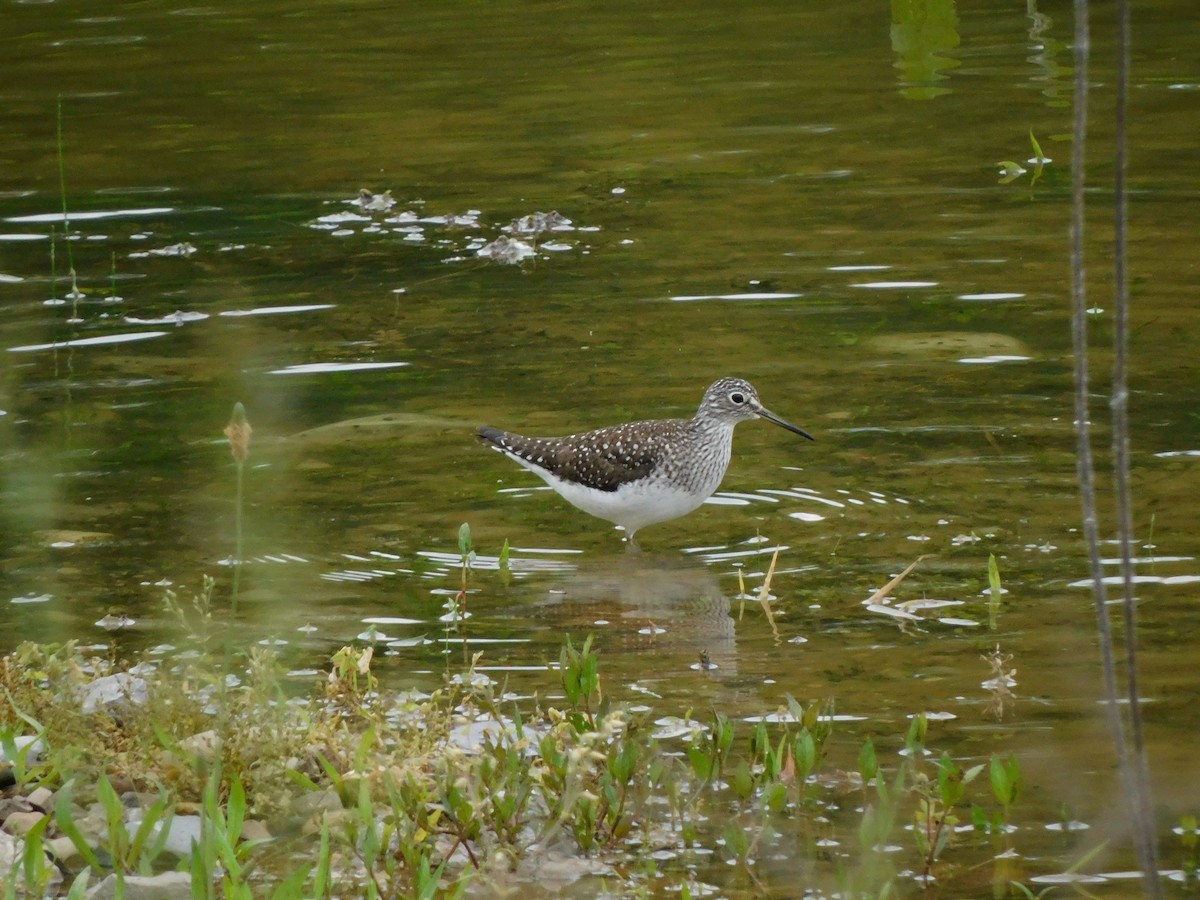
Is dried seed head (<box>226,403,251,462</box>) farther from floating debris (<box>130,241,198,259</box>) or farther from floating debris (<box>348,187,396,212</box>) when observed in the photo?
floating debris (<box>348,187,396,212</box>)

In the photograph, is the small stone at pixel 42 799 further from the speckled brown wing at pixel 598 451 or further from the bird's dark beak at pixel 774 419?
the bird's dark beak at pixel 774 419

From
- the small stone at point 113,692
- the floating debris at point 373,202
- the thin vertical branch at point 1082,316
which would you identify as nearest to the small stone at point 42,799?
the small stone at point 113,692

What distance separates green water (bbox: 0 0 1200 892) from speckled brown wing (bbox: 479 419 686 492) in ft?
1.15

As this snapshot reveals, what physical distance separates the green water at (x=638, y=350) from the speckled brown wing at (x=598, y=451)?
13.8 inches

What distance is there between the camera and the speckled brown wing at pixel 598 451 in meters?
8.55

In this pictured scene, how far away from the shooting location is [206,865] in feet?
14.6

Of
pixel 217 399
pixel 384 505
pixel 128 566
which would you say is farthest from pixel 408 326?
pixel 128 566

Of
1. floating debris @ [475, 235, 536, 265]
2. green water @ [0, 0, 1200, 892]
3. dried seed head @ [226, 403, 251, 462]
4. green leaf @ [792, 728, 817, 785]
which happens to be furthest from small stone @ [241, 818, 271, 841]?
floating debris @ [475, 235, 536, 265]

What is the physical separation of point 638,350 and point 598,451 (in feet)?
7.33

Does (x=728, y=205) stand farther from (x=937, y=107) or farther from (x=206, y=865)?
Result: (x=206, y=865)

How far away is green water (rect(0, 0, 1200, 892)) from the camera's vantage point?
7.34 m

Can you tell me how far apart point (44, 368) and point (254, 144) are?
563 cm

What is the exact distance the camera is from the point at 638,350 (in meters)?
10.9

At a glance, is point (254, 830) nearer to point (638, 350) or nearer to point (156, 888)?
point (156, 888)
